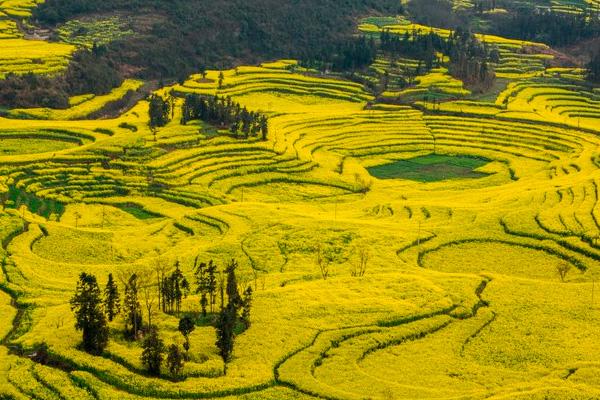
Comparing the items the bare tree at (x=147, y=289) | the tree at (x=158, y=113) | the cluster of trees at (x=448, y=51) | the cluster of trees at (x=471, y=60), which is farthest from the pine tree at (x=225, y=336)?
the cluster of trees at (x=448, y=51)

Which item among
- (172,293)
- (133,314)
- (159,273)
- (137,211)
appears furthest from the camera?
(137,211)

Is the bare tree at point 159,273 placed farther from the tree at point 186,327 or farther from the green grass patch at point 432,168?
the green grass patch at point 432,168

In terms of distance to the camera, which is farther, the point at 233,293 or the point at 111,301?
the point at 233,293

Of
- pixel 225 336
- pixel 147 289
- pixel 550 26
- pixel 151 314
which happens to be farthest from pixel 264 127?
pixel 550 26

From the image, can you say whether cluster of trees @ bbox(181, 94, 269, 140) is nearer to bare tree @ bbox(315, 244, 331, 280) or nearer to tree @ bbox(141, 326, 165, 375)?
bare tree @ bbox(315, 244, 331, 280)

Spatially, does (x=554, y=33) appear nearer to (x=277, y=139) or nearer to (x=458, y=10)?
(x=458, y=10)

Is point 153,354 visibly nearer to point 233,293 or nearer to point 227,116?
point 233,293
